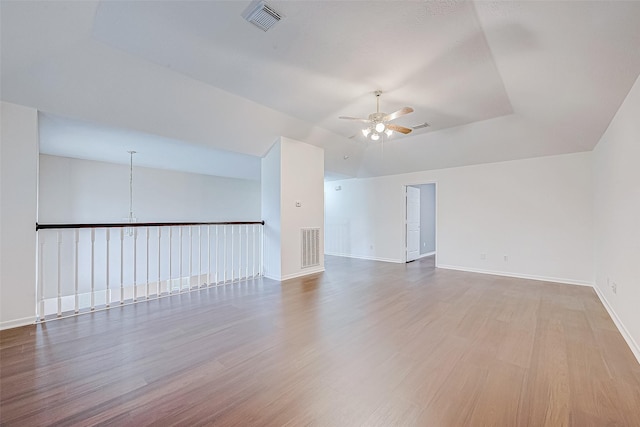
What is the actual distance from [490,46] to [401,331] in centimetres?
304

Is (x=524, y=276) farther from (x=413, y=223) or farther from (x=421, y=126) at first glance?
(x=421, y=126)

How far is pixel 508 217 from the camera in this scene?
552 centimetres

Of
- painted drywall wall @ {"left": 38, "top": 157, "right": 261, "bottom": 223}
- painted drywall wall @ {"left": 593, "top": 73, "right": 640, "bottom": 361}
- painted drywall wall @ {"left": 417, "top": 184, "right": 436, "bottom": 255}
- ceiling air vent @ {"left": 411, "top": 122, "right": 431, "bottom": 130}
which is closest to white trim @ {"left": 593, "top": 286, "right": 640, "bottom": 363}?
painted drywall wall @ {"left": 593, "top": 73, "right": 640, "bottom": 361}

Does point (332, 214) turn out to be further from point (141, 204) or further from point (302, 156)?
point (141, 204)

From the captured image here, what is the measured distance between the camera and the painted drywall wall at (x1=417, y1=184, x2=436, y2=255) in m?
8.28

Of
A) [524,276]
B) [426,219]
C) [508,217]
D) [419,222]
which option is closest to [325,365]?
[524,276]

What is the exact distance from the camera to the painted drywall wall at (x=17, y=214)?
285cm

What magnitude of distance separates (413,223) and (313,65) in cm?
548

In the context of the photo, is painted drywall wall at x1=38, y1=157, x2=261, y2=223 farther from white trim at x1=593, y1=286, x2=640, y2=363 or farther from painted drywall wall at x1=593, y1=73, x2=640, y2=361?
white trim at x1=593, y1=286, x2=640, y2=363

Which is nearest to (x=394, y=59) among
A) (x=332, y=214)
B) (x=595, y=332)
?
(x=595, y=332)

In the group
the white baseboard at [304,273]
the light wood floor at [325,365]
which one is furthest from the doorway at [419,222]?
the light wood floor at [325,365]

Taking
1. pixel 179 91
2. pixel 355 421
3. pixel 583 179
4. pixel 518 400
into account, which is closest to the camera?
pixel 355 421

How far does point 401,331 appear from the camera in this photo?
284 cm

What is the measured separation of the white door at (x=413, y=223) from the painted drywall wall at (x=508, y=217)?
320mm
